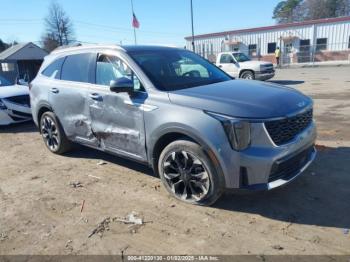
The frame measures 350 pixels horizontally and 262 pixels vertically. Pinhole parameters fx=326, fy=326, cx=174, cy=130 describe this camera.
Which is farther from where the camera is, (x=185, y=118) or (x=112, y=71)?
(x=112, y=71)

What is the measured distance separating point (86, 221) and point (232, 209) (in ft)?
5.49

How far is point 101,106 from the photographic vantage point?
4.63m

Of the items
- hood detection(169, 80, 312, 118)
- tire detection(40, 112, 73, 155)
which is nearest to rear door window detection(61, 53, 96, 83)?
tire detection(40, 112, 73, 155)

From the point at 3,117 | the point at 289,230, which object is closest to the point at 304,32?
the point at 3,117

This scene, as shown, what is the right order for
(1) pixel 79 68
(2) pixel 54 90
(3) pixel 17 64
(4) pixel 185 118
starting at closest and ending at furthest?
(4) pixel 185 118, (1) pixel 79 68, (2) pixel 54 90, (3) pixel 17 64

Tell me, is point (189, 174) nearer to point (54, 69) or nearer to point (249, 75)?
point (54, 69)

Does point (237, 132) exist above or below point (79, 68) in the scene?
below

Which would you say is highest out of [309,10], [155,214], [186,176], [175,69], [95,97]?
[309,10]

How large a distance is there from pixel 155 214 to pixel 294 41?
1479 inches

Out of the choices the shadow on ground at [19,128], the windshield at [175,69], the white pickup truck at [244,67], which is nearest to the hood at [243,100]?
the windshield at [175,69]

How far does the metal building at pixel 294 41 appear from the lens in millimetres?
34497

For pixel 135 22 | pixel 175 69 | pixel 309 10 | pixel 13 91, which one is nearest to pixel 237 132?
pixel 175 69

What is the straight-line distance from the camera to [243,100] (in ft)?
11.7

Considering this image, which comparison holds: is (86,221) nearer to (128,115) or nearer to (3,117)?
(128,115)
